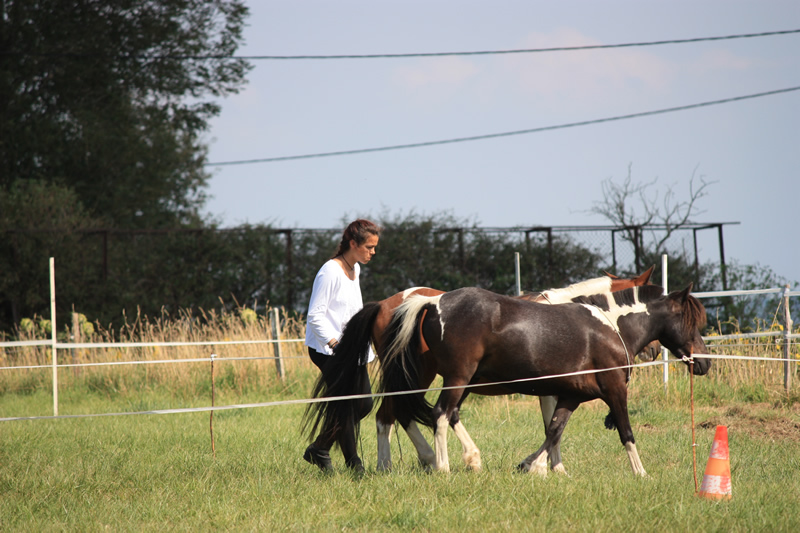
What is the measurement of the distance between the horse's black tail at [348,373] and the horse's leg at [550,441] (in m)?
1.23

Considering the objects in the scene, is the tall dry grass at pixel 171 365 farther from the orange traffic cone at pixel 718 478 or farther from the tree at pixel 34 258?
the orange traffic cone at pixel 718 478

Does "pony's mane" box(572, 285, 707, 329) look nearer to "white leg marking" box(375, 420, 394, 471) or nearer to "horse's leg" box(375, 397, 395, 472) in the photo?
"horse's leg" box(375, 397, 395, 472)

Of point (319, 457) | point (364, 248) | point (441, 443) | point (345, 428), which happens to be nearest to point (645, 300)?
point (441, 443)

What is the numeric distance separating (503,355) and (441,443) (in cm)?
75

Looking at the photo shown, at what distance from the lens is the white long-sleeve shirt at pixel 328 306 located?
5273 millimetres

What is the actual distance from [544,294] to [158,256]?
12039mm

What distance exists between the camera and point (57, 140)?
22469 millimetres

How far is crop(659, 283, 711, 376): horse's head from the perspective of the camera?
Answer: 5688 millimetres

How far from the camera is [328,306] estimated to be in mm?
5320

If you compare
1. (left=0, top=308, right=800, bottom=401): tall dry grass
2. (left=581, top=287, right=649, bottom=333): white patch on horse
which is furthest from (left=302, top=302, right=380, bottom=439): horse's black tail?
(left=0, top=308, right=800, bottom=401): tall dry grass

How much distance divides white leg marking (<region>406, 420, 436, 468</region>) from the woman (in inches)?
16.4

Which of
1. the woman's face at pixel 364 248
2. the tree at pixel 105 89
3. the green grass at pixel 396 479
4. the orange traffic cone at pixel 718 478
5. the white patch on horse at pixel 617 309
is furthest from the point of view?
the tree at pixel 105 89

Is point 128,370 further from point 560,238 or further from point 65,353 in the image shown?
point 560,238

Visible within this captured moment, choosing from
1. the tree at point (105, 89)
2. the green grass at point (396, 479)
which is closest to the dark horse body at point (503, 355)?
the green grass at point (396, 479)
